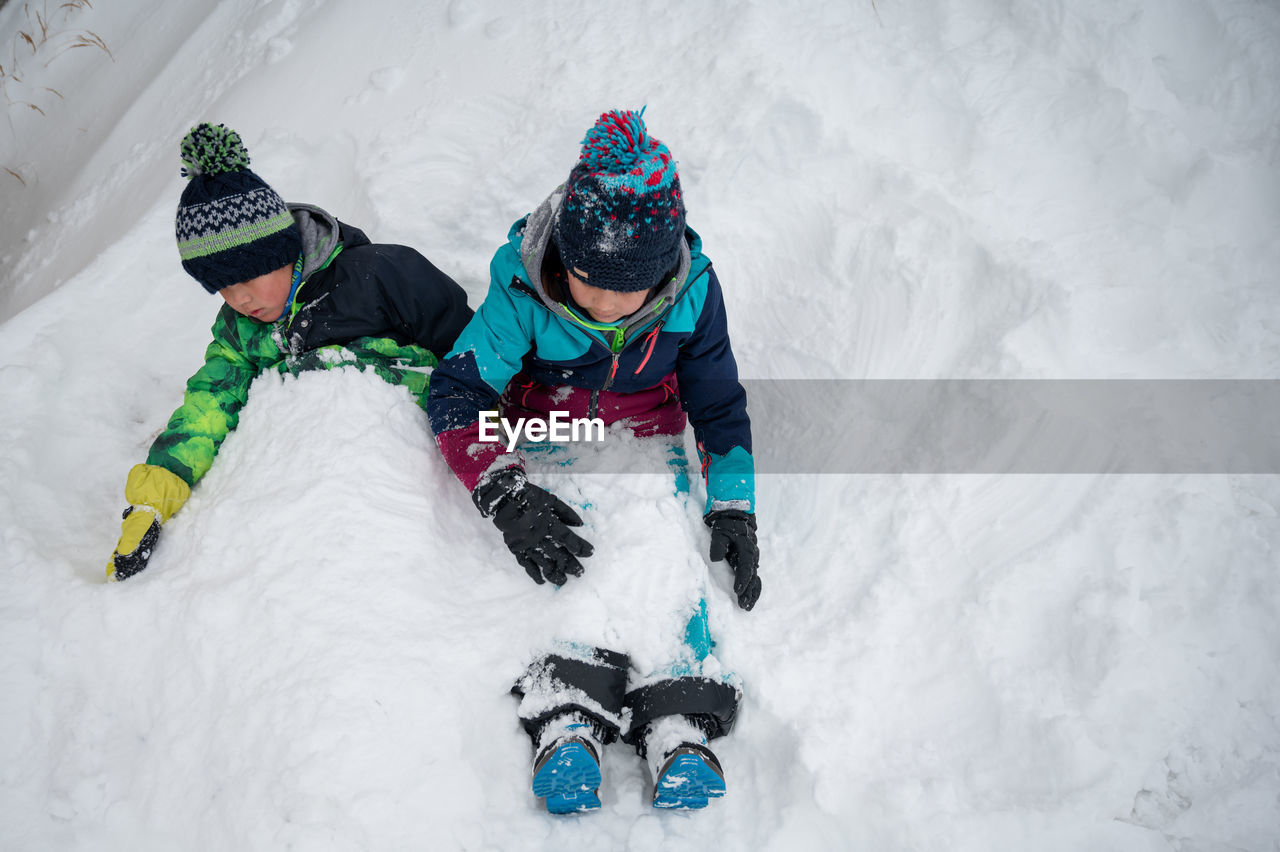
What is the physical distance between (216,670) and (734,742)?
43.9 inches

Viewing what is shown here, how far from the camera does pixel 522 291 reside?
171cm

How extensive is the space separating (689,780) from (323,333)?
1397 millimetres

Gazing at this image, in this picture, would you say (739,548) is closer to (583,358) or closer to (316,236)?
(583,358)

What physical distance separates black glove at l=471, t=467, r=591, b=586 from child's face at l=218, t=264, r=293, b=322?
0.75 m

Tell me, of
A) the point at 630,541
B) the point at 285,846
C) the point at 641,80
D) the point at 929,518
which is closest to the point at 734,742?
the point at 630,541

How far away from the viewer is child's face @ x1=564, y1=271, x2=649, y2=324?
1560 mm

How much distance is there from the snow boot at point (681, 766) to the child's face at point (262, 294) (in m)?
1.40

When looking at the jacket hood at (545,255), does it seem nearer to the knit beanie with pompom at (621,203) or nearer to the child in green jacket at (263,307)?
the knit beanie with pompom at (621,203)

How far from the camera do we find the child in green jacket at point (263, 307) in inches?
66.9

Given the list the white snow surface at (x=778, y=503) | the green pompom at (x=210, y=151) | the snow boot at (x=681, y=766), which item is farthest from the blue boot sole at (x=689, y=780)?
the green pompom at (x=210, y=151)

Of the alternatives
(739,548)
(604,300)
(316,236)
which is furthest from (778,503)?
(316,236)

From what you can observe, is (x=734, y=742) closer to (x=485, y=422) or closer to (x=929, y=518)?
(x=929, y=518)

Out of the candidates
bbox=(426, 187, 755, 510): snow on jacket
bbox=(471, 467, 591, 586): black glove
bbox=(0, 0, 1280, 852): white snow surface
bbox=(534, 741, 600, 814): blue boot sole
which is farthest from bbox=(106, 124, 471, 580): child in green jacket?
bbox=(534, 741, 600, 814): blue boot sole

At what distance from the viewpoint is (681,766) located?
4.66 feet
